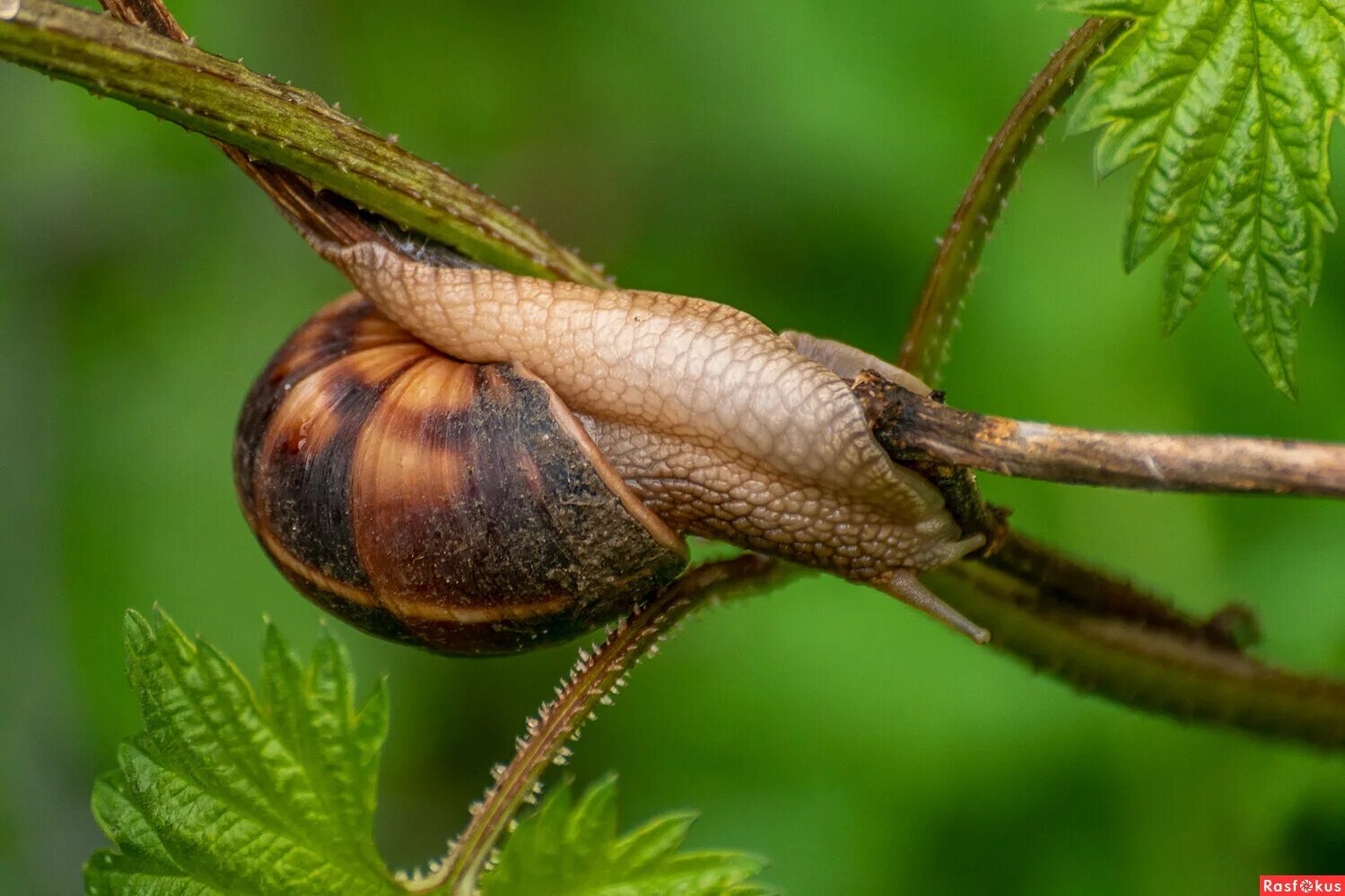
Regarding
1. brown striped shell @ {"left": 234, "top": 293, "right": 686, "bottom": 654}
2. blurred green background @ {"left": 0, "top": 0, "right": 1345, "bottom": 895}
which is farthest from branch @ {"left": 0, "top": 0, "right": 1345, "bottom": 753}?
blurred green background @ {"left": 0, "top": 0, "right": 1345, "bottom": 895}

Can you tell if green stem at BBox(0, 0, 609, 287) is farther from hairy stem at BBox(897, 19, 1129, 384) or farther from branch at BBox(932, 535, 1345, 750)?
branch at BBox(932, 535, 1345, 750)

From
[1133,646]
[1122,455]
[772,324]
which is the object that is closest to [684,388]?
[1122,455]

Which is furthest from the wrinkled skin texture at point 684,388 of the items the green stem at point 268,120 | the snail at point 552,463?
the green stem at point 268,120

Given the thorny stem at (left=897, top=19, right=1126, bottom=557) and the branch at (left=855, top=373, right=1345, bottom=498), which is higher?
the thorny stem at (left=897, top=19, right=1126, bottom=557)

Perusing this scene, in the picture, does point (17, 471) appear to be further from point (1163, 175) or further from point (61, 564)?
point (1163, 175)

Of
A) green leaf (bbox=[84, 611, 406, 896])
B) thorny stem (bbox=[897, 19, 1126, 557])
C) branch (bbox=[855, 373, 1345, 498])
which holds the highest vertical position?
thorny stem (bbox=[897, 19, 1126, 557])

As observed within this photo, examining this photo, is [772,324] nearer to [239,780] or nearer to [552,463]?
[552,463]
